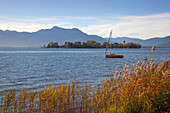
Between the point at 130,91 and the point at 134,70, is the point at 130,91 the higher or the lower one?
the lower one

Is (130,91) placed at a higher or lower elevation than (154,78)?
lower

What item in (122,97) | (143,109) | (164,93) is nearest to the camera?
(143,109)

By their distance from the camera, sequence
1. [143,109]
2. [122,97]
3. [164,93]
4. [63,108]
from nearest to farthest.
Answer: [143,109] < [164,93] < [122,97] < [63,108]

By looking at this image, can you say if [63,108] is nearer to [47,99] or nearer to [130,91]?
[47,99]

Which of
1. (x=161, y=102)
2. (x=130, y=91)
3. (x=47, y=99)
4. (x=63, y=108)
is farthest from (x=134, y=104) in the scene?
(x=63, y=108)

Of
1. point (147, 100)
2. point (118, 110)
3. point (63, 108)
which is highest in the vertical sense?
point (147, 100)

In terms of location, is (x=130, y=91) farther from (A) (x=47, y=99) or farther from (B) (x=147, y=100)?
(A) (x=47, y=99)

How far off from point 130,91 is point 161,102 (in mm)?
1195

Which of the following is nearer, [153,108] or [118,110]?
[153,108]

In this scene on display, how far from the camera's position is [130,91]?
745 cm

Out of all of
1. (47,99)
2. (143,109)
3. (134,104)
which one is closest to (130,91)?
(134,104)

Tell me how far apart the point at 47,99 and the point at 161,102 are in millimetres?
4593

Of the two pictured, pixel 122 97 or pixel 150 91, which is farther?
pixel 122 97

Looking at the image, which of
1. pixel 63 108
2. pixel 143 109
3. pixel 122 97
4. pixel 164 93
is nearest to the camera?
pixel 143 109
